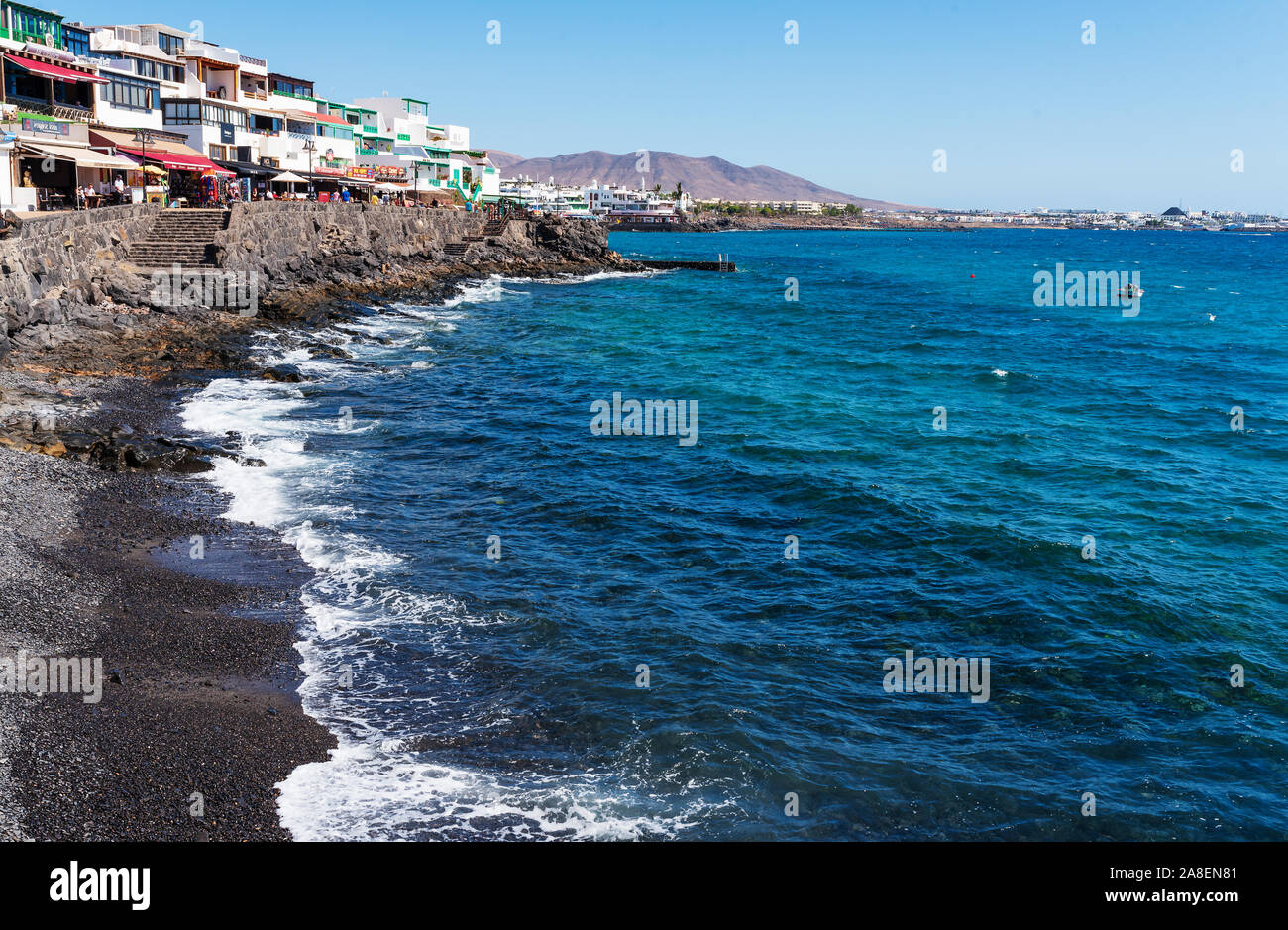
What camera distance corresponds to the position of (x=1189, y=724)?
16.3 metres

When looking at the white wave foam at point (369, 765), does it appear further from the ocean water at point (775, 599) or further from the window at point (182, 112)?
the window at point (182, 112)

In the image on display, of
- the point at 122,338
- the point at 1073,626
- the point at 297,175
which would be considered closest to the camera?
the point at 1073,626

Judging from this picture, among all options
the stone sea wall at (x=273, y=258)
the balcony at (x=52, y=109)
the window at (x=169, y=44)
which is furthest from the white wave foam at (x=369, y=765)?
the window at (x=169, y=44)

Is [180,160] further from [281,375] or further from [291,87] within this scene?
[291,87]

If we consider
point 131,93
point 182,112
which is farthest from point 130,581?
point 182,112

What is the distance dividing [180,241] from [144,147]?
36.4 ft

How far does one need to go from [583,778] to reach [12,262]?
97.4 ft

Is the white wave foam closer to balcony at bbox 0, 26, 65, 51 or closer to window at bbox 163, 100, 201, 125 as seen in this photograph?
balcony at bbox 0, 26, 65, 51

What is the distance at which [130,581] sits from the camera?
1845 cm

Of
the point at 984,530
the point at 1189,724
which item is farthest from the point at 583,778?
the point at 984,530

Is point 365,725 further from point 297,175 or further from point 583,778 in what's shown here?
point 297,175

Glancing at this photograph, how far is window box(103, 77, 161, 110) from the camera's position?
60594mm

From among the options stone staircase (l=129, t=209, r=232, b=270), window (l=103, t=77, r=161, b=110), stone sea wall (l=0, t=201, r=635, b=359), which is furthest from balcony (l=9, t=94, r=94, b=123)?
stone sea wall (l=0, t=201, r=635, b=359)
